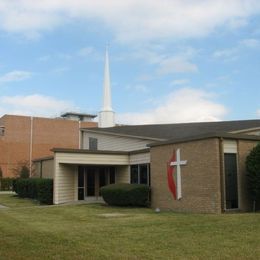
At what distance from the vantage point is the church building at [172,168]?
59.8 feet

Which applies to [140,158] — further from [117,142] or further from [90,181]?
[117,142]

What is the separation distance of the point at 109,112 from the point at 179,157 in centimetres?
2430

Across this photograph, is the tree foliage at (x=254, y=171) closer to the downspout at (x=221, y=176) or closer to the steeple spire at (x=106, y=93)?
the downspout at (x=221, y=176)

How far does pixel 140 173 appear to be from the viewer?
25.4 metres

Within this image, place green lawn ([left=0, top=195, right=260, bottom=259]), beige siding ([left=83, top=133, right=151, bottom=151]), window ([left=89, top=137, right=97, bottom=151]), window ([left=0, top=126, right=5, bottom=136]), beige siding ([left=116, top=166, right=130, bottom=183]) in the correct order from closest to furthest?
green lawn ([left=0, top=195, right=260, bottom=259]) → beige siding ([left=116, top=166, right=130, bottom=183]) → beige siding ([left=83, top=133, right=151, bottom=151]) → window ([left=89, top=137, right=97, bottom=151]) → window ([left=0, top=126, right=5, bottom=136])

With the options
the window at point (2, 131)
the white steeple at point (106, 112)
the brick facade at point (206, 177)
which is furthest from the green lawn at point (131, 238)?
the window at point (2, 131)

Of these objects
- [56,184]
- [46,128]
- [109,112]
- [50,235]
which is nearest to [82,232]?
[50,235]

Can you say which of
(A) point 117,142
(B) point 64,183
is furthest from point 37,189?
(A) point 117,142

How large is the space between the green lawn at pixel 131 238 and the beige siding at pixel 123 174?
36.8 feet

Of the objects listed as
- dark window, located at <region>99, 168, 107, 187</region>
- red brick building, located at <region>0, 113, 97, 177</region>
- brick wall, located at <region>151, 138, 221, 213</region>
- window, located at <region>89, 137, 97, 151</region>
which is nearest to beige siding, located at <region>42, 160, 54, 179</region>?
dark window, located at <region>99, 168, 107, 187</region>

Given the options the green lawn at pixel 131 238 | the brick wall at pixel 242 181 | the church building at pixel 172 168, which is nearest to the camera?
the green lawn at pixel 131 238

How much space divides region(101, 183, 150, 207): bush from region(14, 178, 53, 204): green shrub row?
4.35 meters

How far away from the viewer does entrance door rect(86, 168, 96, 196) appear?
1103 inches

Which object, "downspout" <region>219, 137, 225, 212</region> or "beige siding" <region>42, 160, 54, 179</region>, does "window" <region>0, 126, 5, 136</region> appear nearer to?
"beige siding" <region>42, 160, 54, 179</region>
